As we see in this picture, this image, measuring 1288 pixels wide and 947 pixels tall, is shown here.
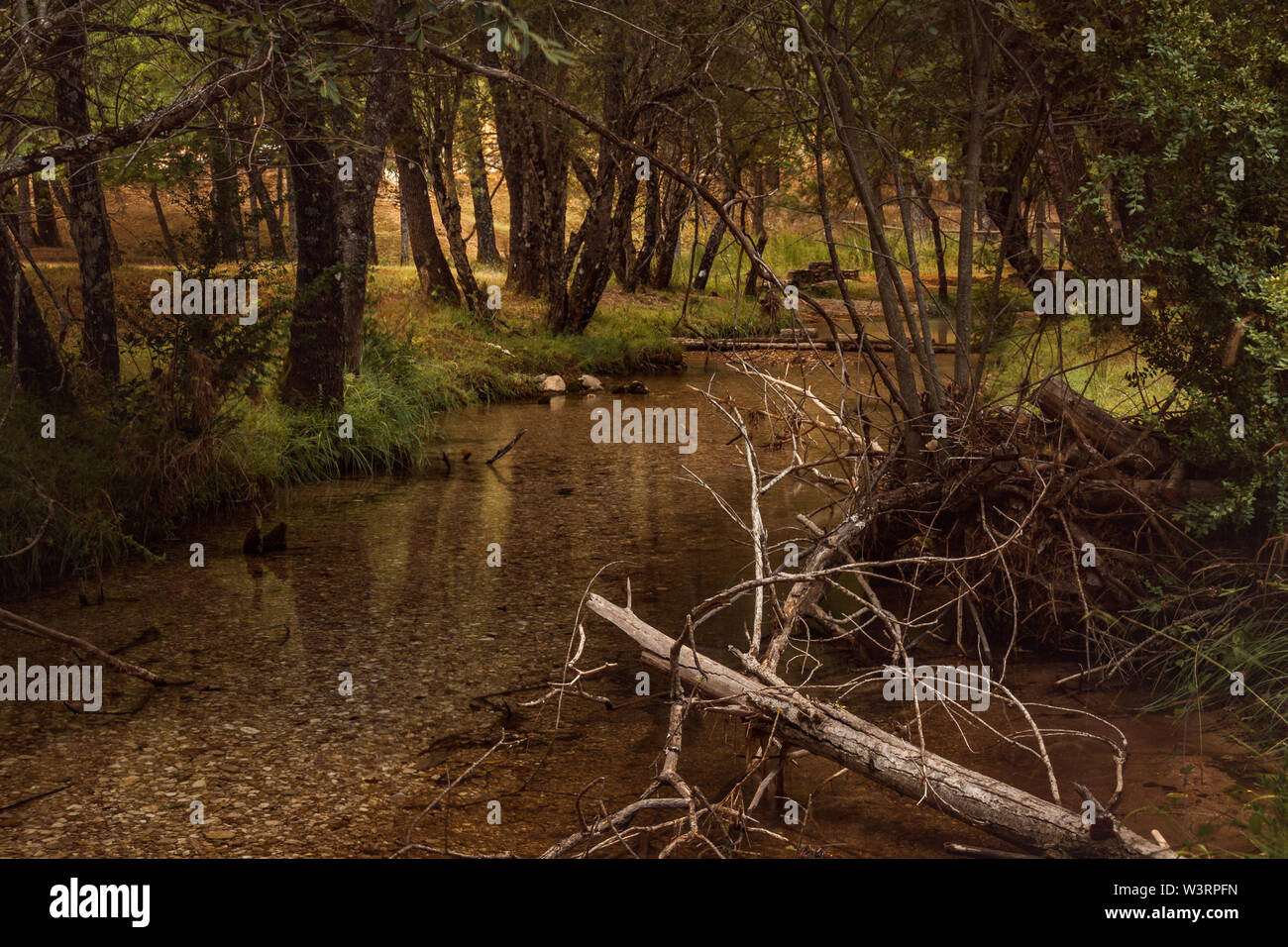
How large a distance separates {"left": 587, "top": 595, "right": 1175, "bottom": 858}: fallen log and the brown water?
1.00ft

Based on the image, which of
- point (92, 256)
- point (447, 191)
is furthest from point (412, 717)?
point (447, 191)

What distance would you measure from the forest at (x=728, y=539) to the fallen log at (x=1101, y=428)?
0.04 m

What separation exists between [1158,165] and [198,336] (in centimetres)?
776

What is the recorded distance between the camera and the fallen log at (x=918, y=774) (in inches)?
Answer: 171

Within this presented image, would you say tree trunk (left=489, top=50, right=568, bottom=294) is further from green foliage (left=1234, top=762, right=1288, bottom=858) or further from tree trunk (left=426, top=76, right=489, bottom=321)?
green foliage (left=1234, top=762, right=1288, bottom=858)

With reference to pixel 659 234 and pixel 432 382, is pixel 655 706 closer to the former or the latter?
→ pixel 432 382

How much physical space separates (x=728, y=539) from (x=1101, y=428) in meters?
3.54

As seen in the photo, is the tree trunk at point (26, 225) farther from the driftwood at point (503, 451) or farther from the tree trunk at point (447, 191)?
the tree trunk at point (447, 191)

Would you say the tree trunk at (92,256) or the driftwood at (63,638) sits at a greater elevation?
the tree trunk at (92,256)

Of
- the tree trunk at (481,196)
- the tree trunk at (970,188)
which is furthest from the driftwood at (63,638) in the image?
the tree trunk at (481,196)

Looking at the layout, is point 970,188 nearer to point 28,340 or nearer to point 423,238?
point 28,340

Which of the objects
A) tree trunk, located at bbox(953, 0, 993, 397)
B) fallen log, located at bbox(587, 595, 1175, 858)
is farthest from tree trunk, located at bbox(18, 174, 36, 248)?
tree trunk, located at bbox(953, 0, 993, 397)

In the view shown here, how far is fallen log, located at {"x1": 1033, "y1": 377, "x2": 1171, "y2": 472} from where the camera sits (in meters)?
7.12

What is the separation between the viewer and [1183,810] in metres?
4.94
